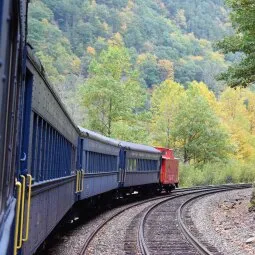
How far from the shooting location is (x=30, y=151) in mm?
5262

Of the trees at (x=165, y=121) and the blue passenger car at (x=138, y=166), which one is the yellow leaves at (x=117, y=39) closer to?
the trees at (x=165, y=121)

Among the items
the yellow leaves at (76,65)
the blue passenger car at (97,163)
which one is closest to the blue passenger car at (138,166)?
the blue passenger car at (97,163)

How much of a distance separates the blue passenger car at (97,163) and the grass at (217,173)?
72.9 feet

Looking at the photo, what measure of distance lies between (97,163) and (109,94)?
18880 millimetres

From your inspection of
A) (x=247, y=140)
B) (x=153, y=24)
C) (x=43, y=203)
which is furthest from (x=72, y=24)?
(x=43, y=203)

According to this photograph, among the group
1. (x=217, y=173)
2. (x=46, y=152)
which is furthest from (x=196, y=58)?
(x=46, y=152)

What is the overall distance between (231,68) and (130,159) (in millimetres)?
7926

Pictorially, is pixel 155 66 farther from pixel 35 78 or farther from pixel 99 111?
pixel 35 78

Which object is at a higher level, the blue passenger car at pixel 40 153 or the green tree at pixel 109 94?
the green tree at pixel 109 94

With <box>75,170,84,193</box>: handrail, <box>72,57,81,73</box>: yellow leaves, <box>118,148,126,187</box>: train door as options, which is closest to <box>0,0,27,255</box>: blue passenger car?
<box>75,170,84,193</box>: handrail

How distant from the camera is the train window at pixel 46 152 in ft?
18.8

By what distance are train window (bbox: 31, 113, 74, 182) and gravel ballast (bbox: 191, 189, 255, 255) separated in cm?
440

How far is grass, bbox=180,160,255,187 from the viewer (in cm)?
4469

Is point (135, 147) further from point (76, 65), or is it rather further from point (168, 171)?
point (76, 65)
